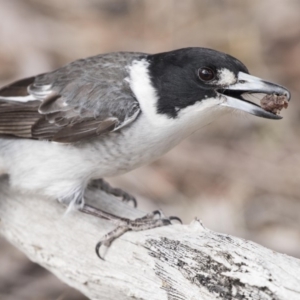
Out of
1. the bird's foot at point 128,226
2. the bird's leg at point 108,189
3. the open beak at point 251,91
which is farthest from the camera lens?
the bird's leg at point 108,189

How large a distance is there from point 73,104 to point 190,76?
0.52m

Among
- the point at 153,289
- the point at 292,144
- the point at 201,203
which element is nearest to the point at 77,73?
the point at 153,289

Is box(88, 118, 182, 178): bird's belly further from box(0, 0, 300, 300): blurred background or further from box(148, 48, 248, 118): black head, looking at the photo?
box(0, 0, 300, 300): blurred background

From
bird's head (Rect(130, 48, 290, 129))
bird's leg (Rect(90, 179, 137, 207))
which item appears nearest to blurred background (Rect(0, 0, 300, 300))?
bird's leg (Rect(90, 179, 137, 207))

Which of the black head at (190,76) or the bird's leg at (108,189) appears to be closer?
the black head at (190,76)

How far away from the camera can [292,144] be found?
4688 mm

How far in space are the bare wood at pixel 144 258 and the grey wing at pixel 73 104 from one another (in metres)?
0.32

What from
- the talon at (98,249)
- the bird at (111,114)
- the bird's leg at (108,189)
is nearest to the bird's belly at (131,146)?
the bird at (111,114)

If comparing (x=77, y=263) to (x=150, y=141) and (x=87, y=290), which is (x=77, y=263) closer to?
(x=87, y=290)

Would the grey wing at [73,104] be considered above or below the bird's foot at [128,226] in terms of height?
above

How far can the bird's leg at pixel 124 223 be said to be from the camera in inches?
106

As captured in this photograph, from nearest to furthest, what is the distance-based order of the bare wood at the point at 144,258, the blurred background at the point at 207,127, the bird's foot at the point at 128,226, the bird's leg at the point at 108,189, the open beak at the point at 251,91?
the bare wood at the point at 144,258 → the open beak at the point at 251,91 → the bird's foot at the point at 128,226 → the bird's leg at the point at 108,189 → the blurred background at the point at 207,127

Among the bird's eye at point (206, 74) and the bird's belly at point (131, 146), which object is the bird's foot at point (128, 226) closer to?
the bird's belly at point (131, 146)

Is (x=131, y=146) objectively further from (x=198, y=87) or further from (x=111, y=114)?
(x=198, y=87)
